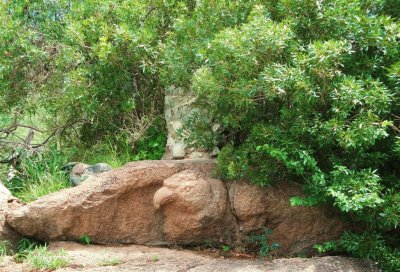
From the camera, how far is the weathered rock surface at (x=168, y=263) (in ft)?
17.6

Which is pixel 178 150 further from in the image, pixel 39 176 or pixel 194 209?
pixel 39 176

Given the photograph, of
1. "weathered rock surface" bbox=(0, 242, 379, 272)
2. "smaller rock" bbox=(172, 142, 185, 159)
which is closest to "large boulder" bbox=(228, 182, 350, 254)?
"weathered rock surface" bbox=(0, 242, 379, 272)

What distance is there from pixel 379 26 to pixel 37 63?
5711 millimetres

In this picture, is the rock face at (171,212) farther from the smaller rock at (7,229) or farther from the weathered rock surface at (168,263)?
the weathered rock surface at (168,263)

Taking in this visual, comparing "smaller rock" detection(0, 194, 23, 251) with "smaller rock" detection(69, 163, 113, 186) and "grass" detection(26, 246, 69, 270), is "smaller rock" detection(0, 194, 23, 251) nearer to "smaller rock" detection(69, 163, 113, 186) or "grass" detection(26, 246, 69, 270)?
"grass" detection(26, 246, 69, 270)

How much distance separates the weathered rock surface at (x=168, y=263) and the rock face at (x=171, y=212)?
0.79 ft

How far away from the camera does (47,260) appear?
18.9 ft

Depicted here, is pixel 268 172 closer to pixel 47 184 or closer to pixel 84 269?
pixel 84 269

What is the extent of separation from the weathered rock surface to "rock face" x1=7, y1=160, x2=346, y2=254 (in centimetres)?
24

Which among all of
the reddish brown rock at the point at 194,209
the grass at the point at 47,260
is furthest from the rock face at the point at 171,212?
the grass at the point at 47,260

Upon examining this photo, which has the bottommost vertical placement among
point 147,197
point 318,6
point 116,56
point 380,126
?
point 147,197

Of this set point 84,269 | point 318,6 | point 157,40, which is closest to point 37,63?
point 157,40

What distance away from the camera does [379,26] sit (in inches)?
206

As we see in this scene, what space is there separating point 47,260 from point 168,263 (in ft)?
4.29
